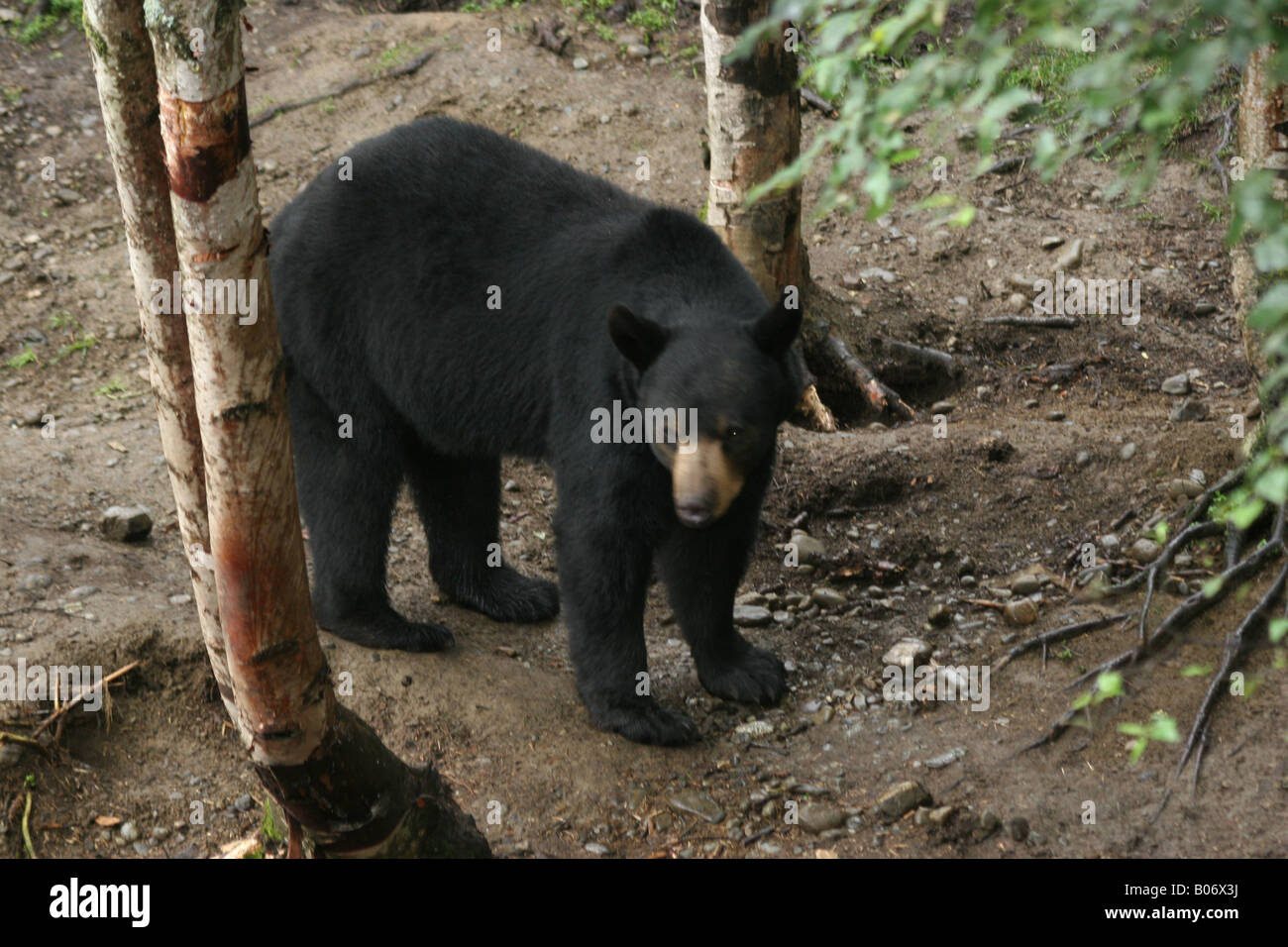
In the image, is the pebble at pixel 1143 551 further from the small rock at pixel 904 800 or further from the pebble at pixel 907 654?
the small rock at pixel 904 800

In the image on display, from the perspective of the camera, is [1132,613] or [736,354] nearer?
[736,354]

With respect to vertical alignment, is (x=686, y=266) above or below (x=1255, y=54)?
below

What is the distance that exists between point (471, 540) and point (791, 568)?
1.82 m

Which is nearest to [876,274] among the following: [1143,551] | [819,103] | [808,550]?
[819,103]

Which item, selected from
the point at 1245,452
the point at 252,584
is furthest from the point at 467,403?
the point at 1245,452

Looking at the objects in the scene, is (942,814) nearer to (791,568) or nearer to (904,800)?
(904,800)

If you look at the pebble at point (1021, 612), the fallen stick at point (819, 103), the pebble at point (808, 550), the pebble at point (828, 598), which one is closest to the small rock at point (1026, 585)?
the pebble at point (1021, 612)

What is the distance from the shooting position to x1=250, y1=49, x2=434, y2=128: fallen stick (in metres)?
11.1

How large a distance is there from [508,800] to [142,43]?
129 inches

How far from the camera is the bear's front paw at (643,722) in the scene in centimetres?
567

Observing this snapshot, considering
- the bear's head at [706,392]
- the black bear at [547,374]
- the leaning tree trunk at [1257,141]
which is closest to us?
the bear's head at [706,392]

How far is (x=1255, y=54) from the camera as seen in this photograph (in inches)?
213
